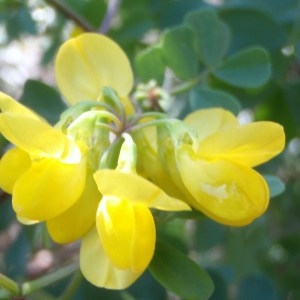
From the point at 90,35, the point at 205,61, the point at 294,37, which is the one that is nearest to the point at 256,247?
the point at 294,37

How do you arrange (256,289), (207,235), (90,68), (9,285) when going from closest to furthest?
(9,285) < (90,68) < (256,289) < (207,235)

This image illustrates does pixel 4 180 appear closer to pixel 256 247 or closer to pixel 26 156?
pixel 26 156

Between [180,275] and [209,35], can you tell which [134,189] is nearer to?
[180,275]

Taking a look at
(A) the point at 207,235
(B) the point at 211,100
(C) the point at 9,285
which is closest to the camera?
(C) the point at 9,285

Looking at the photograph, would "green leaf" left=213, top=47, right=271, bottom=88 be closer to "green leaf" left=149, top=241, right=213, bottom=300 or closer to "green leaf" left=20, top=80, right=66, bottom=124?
"green leaf" left=20, top=80, right=66, bottom=124

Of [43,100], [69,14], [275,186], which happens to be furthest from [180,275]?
[69,14]
